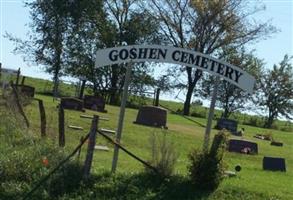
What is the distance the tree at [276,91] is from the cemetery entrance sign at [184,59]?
57.9 meters

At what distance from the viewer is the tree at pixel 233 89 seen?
205 feet

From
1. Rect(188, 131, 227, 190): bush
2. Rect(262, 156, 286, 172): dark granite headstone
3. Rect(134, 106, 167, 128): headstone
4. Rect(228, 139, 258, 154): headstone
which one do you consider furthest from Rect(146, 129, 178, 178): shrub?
Rect(134, 106, 167, 128): headstone

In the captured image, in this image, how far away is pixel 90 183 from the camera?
11336 millimetres

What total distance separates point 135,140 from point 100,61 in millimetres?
8304

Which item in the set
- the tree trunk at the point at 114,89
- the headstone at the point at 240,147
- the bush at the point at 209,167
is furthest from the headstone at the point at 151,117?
the tree trunk at the point at 114,89

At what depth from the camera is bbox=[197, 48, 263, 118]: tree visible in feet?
205

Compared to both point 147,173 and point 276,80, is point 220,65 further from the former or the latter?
point 276,80

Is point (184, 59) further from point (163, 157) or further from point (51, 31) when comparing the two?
point (51, 31)

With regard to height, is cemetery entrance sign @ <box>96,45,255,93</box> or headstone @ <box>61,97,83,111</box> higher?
cemetery entrance sign @ <box>96,45,255,93</box>

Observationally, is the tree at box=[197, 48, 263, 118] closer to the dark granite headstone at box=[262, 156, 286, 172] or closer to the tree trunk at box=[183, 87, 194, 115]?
the tree trunk at box=[183, 87, 194, 115]

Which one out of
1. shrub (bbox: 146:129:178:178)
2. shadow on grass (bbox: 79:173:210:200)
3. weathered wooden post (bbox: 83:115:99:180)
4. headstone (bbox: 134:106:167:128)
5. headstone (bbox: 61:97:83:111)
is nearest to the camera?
shadow on grass (bbox: 79:173:210:200)

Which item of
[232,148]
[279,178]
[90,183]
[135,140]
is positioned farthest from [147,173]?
[232,148]

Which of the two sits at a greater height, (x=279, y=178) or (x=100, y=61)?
(x=100, y=61)

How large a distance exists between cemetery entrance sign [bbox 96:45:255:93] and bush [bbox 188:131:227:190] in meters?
1.72
